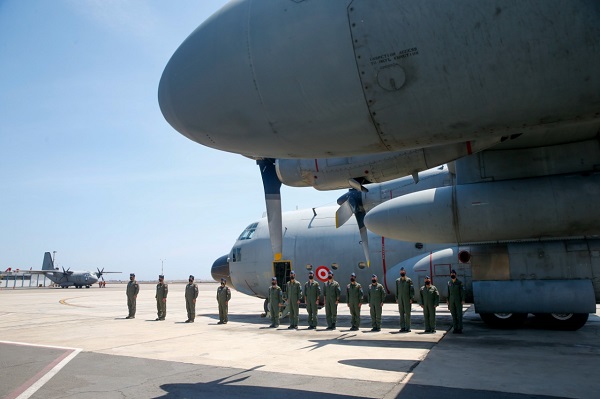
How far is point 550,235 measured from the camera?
9156 millimetres

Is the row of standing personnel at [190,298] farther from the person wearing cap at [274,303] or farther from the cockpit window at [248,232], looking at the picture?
the cockpit window at [248,232]

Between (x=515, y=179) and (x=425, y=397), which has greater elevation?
(x=515, y=179)

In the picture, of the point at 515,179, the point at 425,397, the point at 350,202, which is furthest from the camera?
the point at 350,202

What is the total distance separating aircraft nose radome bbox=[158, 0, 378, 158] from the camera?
404 centimetres

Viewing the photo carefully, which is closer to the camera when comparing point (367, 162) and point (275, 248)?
point (367, 162)

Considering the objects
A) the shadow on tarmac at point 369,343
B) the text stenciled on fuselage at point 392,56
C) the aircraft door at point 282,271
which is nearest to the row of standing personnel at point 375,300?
the aircraft door at point 282,271

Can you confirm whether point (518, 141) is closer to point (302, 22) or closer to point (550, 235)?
point (550, 235)

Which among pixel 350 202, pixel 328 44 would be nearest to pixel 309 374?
pixel 328 44

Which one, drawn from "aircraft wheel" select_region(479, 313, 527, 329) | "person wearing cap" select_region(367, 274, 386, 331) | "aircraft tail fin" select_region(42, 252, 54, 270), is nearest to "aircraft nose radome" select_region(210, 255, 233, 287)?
"person wearing cap" select_region(367, 274, 386, 331)

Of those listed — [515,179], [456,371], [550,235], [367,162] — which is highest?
[367,162]

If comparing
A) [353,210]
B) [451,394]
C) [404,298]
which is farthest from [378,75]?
[353,210]

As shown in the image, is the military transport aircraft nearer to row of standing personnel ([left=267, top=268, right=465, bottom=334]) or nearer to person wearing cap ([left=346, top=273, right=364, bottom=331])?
row of standing personnel ([left=267, top=268, right=465, bottom=334])

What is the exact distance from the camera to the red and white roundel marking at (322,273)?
15.9 m

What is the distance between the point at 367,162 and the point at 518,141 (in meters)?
2.98
